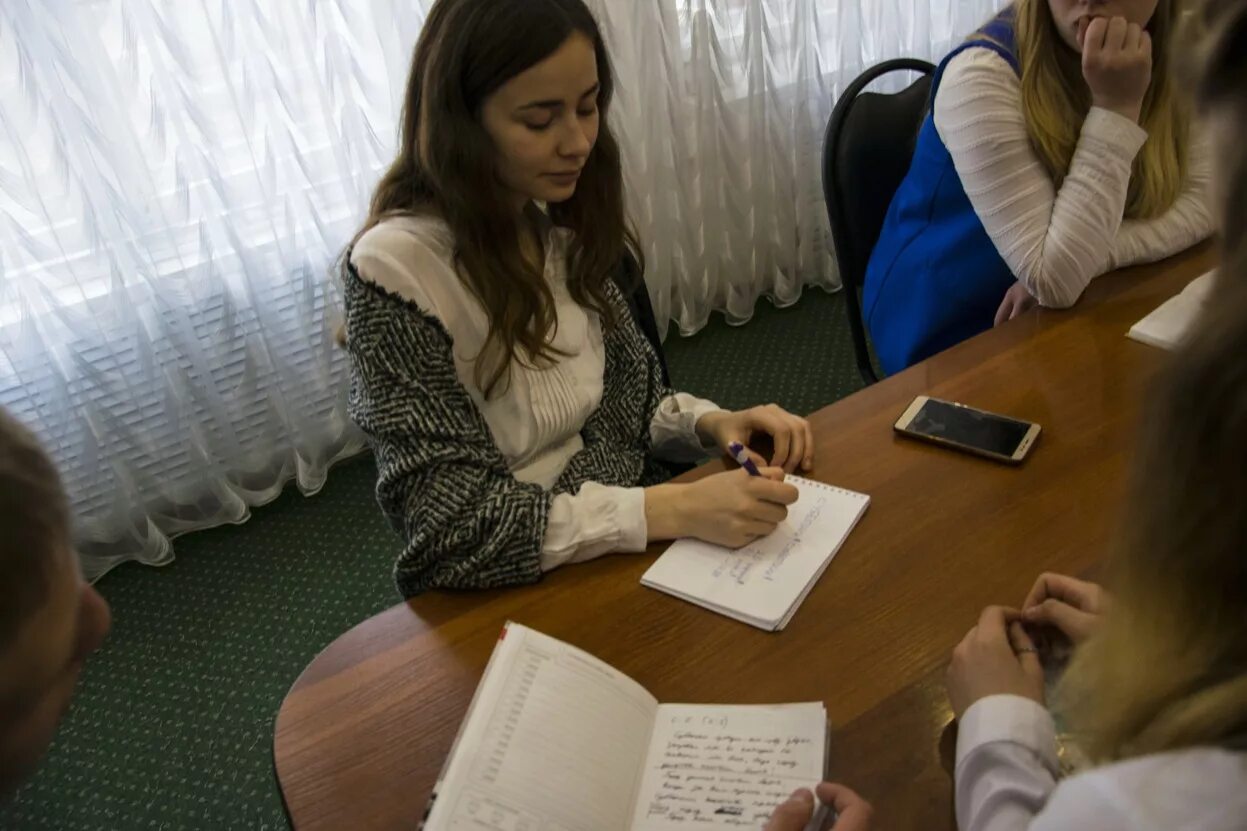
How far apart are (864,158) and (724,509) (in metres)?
0.91

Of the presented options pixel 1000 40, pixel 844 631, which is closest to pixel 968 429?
pixel 844 631

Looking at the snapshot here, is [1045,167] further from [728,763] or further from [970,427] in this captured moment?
[728,763]

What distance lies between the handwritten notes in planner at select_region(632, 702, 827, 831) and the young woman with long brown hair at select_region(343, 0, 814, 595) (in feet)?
0.75

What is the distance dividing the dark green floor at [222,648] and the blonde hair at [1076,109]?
1121 millimetres

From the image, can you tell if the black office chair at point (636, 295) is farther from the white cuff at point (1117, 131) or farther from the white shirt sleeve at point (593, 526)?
the white cuff at point (1117, 131)

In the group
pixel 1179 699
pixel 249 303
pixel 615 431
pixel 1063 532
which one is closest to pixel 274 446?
pixel 249 303

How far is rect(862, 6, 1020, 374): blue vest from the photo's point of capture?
1.57m

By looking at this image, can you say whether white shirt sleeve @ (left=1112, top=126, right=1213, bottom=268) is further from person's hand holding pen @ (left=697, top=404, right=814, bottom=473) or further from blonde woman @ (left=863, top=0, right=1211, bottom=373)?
person's hand holding pen @ (left=697, top=404, right=814, bottom=473)

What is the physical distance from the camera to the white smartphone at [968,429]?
3.65 feet

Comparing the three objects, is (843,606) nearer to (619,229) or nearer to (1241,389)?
(1241,389)

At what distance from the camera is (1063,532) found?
0.99 meters

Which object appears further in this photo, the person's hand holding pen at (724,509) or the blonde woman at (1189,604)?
the person's hand holding pen at (724,509)

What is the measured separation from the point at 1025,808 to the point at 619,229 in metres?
0.92

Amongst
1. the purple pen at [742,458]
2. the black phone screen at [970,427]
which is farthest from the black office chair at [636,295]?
the black phone screen at [970,427]
